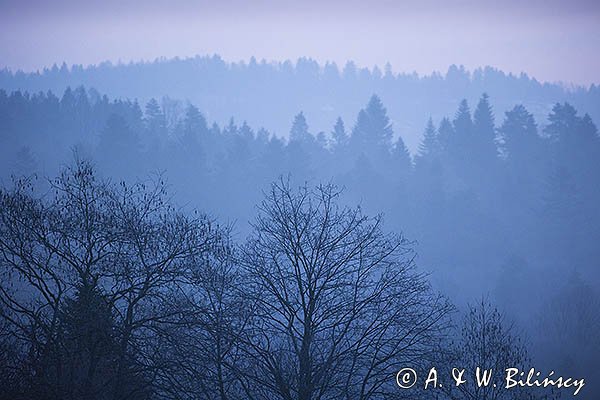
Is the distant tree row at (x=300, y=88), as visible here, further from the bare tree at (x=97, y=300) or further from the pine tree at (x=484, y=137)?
the bare tree at (x=97, y=300)

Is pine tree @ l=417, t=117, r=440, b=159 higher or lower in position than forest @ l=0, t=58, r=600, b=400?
higher

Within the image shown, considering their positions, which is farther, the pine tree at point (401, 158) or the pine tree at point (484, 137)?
the pine tree at point (484, 137)

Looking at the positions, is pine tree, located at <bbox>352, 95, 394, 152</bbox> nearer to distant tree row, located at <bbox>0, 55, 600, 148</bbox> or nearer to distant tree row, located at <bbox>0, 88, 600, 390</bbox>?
distant tree row, located at <bbox>0, 88, 600, 390</bbox>

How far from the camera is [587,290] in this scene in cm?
4019

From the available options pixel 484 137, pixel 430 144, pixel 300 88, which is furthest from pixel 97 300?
pixel 300 88

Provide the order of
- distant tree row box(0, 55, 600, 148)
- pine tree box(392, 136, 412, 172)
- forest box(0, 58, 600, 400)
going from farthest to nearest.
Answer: distant tree row box(0, 55, 600, 148)
pine tree box(392, 136, 412, 172)
forest box(0, 58, 600, 400)

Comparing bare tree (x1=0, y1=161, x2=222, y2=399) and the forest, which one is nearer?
bare tree (x1=0, y1=161, x2=222, y2=399)

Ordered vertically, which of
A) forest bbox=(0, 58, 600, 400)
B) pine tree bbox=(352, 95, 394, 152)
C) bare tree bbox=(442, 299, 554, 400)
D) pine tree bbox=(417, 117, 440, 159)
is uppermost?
pine tree bbox=(352, 95, 394, 152)

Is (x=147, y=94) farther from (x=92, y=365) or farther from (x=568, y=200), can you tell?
(x=92, y=365)

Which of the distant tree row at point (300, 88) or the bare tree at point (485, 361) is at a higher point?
the distant tree row at point (300, 88)

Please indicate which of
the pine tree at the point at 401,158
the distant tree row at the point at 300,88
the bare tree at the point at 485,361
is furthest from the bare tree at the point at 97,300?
the distant tree row at the point at 300,88

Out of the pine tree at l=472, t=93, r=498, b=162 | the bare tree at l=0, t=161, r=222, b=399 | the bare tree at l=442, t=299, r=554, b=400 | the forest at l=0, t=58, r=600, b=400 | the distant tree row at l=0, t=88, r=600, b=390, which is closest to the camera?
the bare tree at l=0, t=161, r=222, b=399

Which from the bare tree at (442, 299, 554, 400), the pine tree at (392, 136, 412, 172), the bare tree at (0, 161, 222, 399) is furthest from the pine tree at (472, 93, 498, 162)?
the bare tree at (0, 161, 222, 399)

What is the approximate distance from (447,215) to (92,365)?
175 feet
